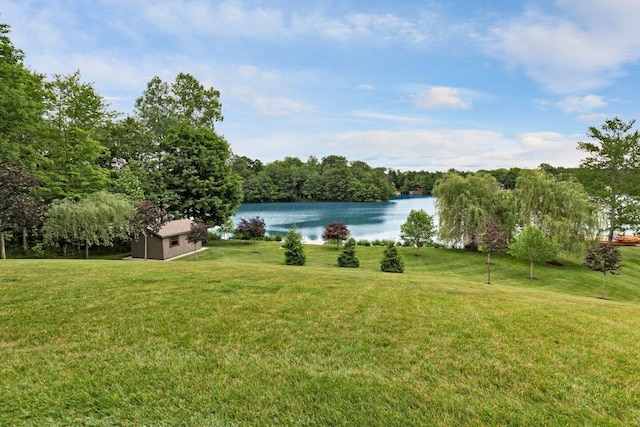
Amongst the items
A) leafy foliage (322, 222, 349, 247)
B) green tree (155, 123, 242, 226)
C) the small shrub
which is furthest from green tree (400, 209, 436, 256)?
the small shrub

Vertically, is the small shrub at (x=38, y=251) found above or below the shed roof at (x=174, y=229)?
below

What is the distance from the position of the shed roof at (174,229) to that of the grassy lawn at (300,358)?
14349 millimetres

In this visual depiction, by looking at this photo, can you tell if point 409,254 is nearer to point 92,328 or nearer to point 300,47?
point 300,47

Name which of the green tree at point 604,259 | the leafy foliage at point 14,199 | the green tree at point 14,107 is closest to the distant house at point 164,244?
the green tree at point 14,107

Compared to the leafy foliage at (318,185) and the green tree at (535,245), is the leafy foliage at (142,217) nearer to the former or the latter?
the green tree at (535,245)

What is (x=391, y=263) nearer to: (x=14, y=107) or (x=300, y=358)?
(x=300, y=358)

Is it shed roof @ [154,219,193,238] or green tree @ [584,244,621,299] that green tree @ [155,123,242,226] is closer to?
shed roof @ [154,219,193,238]

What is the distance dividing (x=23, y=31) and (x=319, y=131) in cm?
2969

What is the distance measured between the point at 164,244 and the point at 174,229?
5.52 feet

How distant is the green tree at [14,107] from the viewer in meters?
13.8

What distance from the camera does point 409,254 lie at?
23.6m

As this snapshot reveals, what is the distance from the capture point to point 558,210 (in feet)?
69.1

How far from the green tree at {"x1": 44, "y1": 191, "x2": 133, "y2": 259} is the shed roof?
255 centimetres

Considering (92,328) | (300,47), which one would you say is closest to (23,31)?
(300,47)
